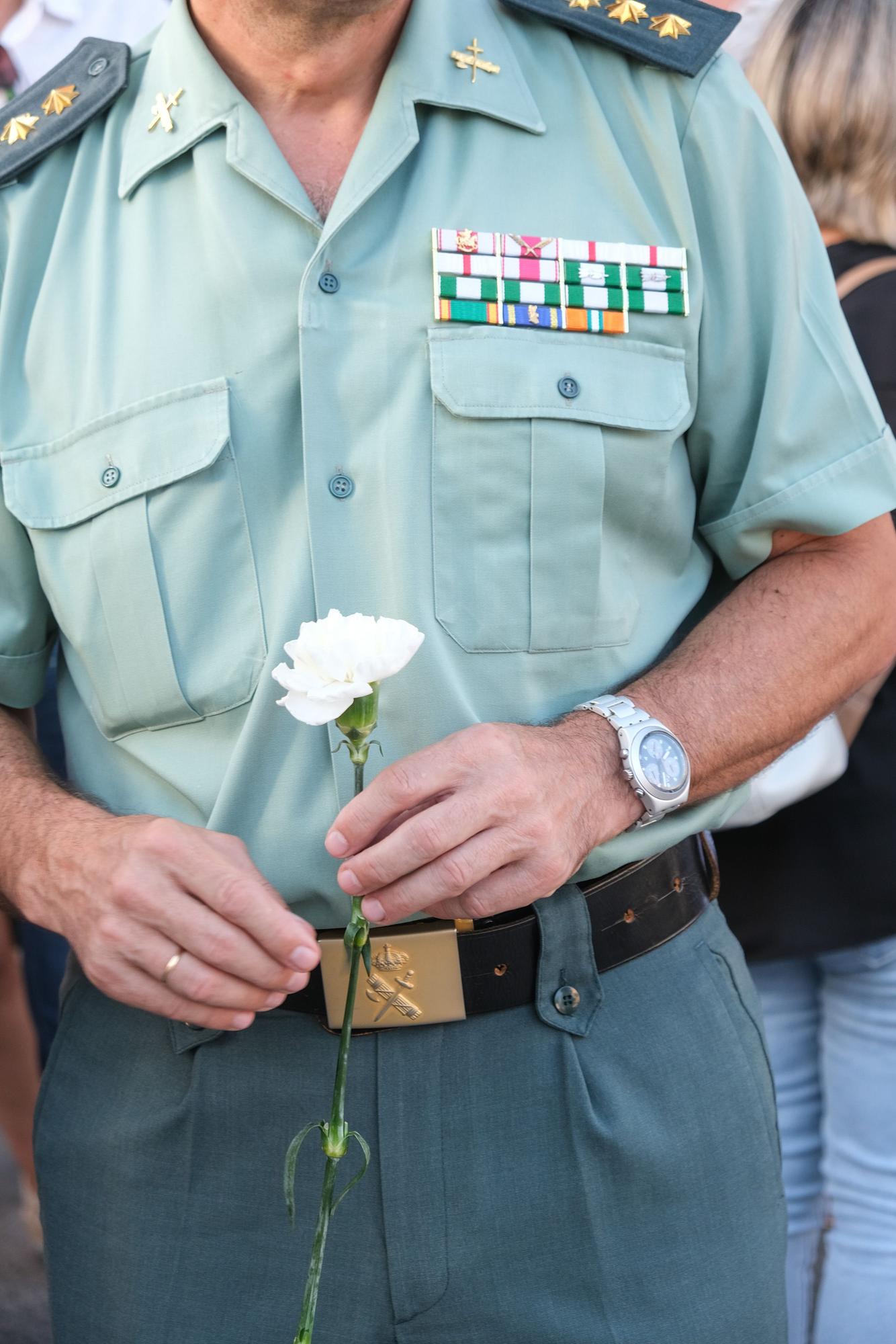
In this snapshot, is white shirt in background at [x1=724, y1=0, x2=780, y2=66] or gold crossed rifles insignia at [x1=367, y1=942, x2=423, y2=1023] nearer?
gold crossed rifles insignia at [x1=367, y1=942, x2=423, y2=1023]

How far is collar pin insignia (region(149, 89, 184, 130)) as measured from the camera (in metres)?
1.53

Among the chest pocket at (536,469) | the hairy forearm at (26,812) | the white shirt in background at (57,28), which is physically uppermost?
the white shirt in background at (57,28)

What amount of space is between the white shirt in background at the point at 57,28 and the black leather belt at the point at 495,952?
2113 millimetres

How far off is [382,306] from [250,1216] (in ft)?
3.14

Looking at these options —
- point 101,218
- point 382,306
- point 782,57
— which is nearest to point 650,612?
point 382,306

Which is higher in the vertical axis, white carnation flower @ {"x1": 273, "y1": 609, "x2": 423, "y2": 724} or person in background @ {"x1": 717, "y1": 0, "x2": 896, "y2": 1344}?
white carnation flower @ {"x1": 273, "y1": 609, "x2": 423, "y2": 724}

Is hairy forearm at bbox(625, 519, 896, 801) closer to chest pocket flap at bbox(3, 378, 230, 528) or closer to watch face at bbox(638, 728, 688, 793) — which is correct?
watch face at bbox(638, 728, 688, 793)

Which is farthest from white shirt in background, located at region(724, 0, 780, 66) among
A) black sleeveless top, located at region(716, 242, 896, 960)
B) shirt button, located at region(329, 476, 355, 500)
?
shirt button, located at region(329, 476, 355, 500)

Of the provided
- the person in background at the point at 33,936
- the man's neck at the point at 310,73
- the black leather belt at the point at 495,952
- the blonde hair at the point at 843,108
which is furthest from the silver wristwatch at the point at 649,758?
the person in background at the point at 33,936

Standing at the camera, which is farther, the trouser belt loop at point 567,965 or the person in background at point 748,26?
the person in background at point 748,26

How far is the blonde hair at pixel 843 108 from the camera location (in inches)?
89.0

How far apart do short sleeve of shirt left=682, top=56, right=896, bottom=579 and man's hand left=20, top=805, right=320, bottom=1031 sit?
712mm

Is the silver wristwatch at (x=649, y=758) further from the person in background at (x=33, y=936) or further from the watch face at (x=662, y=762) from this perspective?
the person in background at (x=33, y=936)

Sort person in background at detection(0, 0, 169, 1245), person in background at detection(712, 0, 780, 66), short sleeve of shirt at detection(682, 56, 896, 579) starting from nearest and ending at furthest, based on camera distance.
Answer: short sleeve of shirt at detection(682, 56, 896, 579) → person in background at detection(712, 0, 780, 66) → person in background at detection(0, 0, 169, 1245)
